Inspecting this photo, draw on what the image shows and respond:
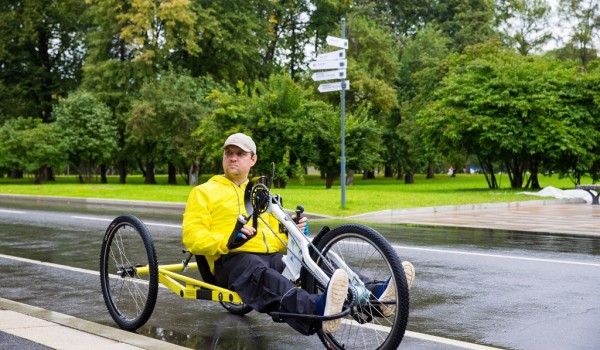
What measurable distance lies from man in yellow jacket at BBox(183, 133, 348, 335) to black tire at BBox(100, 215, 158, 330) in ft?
1.79

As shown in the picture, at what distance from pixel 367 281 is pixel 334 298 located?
1.40 feet

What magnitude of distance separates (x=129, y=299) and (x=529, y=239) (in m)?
8.39

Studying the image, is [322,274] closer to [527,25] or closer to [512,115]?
[512,115]

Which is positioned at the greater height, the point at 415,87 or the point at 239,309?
the point at 415,87

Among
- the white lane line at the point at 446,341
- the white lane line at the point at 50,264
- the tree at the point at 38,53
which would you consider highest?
the tree at the point at 38,53

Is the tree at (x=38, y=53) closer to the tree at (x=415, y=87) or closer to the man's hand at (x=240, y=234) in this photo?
the tree at (x=415, y=87)

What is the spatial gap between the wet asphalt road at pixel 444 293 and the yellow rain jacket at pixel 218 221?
0.68 m

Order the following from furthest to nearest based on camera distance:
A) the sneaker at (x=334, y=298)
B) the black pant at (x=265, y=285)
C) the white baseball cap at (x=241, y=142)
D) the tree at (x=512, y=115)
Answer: the tree at (x=512, y=115)
the white baseball cap at (x=241, y=142)
the black pant at (x=265, y=285)
the sneaker at (x=334, y=298)

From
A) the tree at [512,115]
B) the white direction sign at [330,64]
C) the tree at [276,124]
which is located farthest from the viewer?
→ the tree at [276,124]

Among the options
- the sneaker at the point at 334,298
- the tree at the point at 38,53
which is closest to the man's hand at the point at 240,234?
the sneaker at the point at 334,298

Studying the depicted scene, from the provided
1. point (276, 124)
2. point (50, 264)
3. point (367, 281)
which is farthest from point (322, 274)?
point (276, 124)

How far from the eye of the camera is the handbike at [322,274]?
4.38 meters

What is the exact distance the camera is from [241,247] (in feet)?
16.8

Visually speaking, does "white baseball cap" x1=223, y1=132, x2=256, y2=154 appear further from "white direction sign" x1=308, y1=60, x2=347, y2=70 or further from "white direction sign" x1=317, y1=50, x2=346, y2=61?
"white direction sign" x1=317, y1=50, x2=346, y2=61
